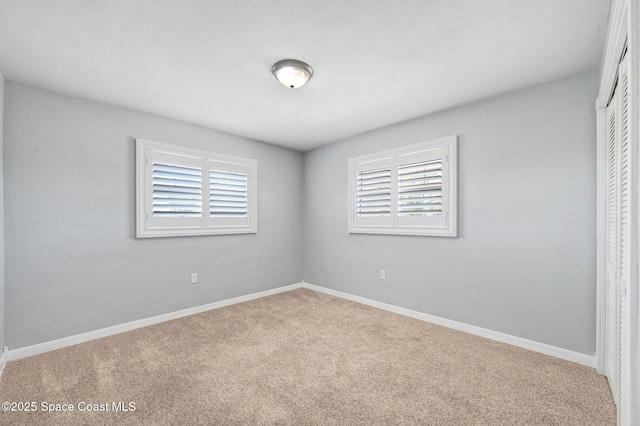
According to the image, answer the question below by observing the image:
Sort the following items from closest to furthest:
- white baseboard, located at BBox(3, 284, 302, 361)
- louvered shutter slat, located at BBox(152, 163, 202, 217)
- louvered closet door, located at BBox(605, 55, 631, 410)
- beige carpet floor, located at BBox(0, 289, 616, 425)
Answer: louvered closet door, located at BBox(605, 55, 631, 410) → beige carpet floor, located at BBox(0, 289, 616, 425) → white baseboard, located at BBox(3, 284, 302, 361) → louvered shutter slat, located at BBox(152, 163, 202, 217)

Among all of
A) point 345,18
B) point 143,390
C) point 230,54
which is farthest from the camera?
point 230,54

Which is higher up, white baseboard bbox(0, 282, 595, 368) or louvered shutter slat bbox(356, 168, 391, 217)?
louvered shutter slat bbox(356, 168, 391, 217)

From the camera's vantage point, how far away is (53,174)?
2.68 m

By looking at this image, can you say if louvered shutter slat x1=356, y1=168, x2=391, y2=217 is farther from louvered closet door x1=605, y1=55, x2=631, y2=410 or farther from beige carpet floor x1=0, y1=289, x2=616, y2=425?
louvered closet door x1=605, y1=55, x2=631, y2=410

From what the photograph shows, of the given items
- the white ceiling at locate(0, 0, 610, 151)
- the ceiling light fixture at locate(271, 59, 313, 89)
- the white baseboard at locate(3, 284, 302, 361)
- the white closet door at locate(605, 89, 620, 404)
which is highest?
the white ceiling at locate(0, 0, 610, 151)

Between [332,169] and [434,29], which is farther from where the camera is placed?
A: [332,169]

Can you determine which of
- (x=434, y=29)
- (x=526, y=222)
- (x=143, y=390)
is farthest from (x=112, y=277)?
(x=526, y=222)

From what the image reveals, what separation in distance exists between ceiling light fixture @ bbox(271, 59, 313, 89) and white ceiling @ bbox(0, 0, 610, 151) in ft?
0.18

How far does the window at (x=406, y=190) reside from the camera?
319 cm

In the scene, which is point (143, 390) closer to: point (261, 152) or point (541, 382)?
point (541, 382)

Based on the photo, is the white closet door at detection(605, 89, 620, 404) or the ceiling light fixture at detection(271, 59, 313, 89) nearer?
the white closet door at detection(605, 89, 620, 404)

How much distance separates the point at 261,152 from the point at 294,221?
1275mm

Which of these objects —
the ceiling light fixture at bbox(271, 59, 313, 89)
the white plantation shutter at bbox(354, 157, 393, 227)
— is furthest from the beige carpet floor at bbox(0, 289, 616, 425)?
the ceiling light fixture at bbox(271, 59, 313, 89)

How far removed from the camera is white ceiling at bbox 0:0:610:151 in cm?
167
